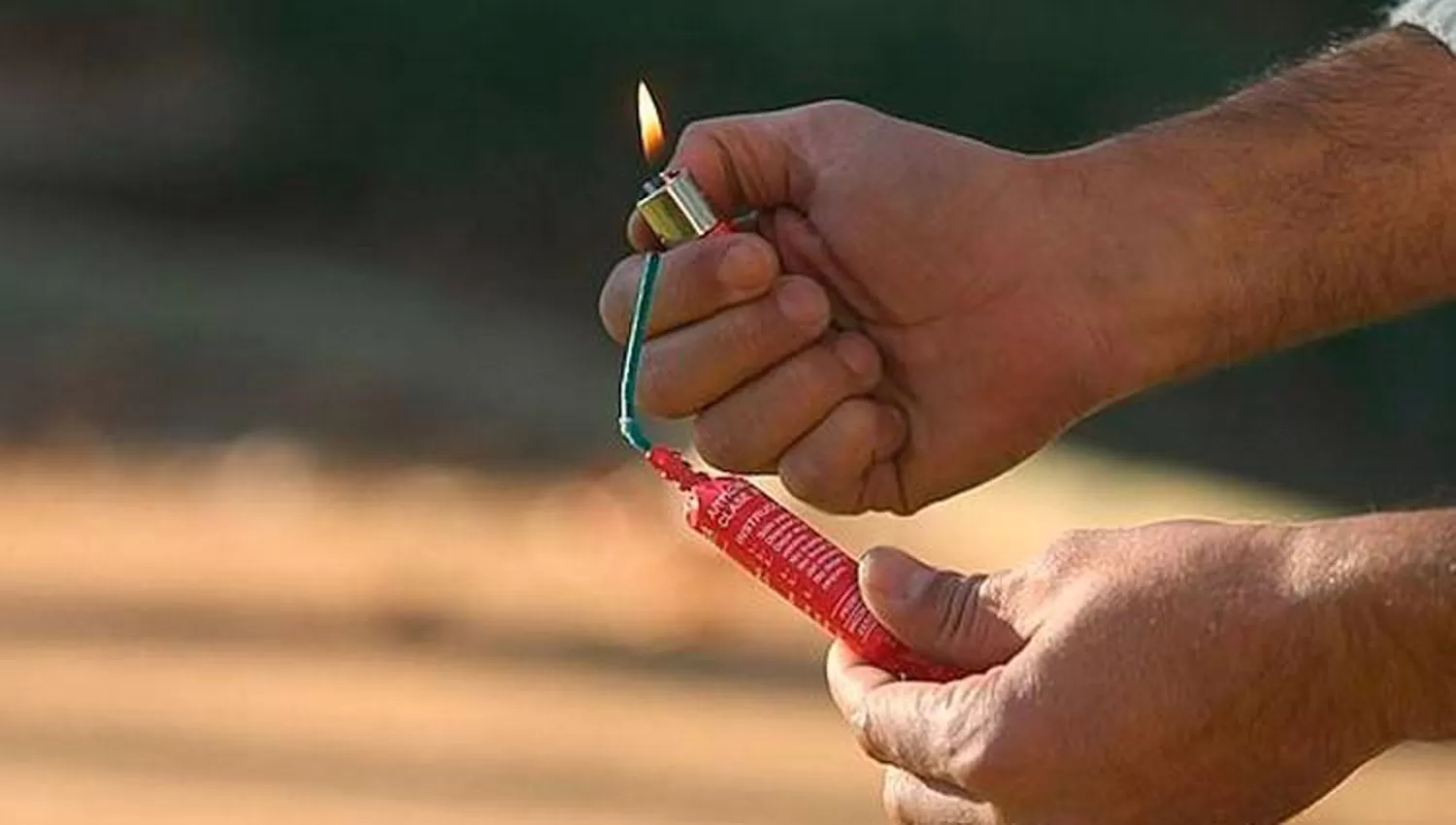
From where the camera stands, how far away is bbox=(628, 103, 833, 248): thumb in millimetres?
2416

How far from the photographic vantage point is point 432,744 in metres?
4.97

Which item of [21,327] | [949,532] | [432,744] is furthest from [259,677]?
[21,327]

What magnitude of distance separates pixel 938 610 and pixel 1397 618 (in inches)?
12.2

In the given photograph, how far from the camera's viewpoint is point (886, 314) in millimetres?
2426

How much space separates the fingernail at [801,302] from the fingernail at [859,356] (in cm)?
4

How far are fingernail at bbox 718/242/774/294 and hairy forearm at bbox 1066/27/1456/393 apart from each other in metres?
0.29

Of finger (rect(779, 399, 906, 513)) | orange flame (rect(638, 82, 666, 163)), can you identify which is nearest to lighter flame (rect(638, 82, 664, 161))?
orange flame (rect(638, 82, 666, 163))

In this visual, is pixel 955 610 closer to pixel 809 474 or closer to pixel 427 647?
pixel 809 474

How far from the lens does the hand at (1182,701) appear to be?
6.33 ft

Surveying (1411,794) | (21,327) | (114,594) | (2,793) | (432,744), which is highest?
(21,327)

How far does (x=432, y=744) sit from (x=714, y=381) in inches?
105

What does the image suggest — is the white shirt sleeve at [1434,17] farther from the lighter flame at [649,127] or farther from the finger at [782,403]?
the lighter flame at [649,127]

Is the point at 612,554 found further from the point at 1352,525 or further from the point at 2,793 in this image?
the point at 1352,525

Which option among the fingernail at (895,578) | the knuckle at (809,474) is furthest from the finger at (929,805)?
the knuckle at (809,474)
